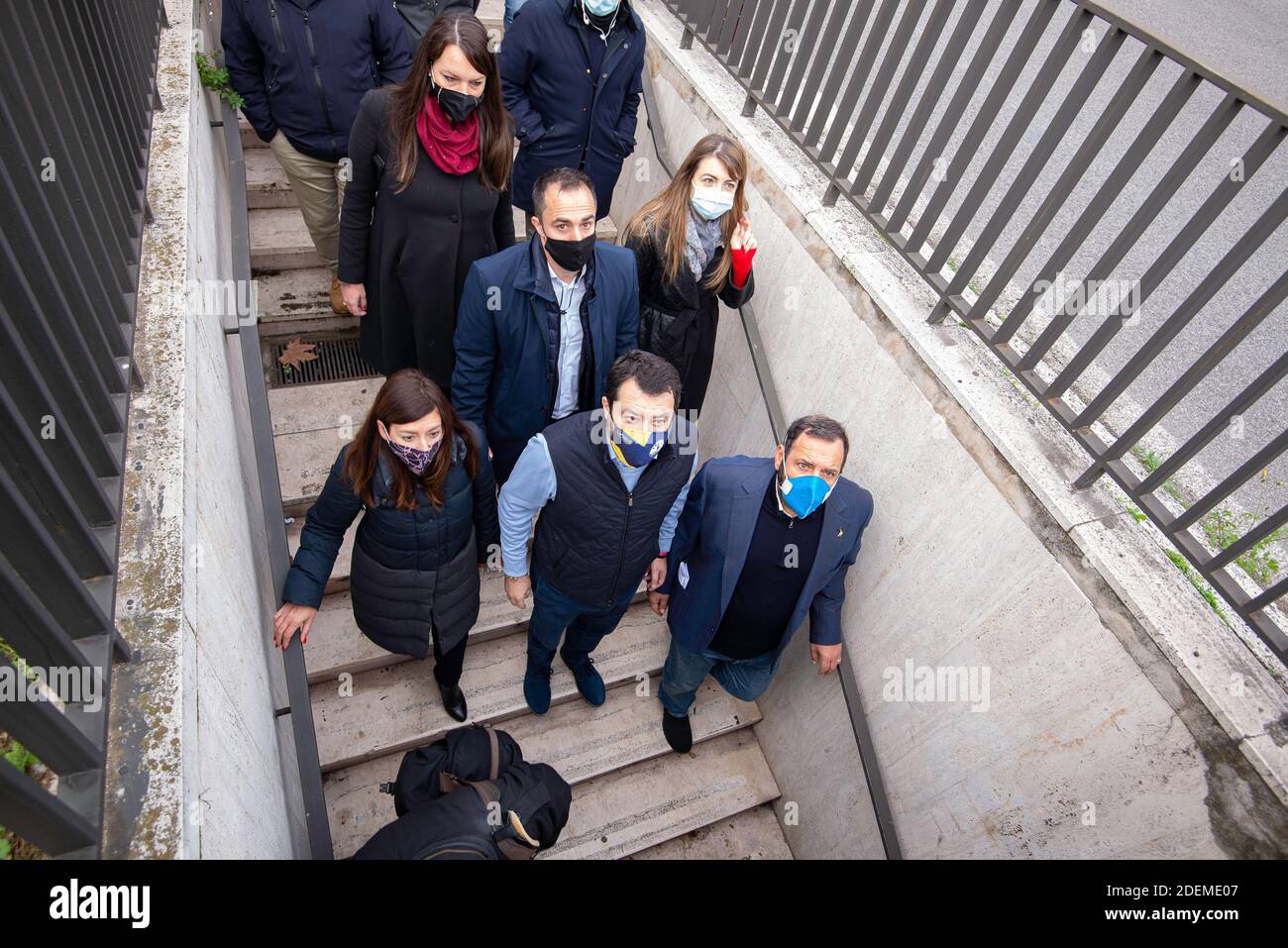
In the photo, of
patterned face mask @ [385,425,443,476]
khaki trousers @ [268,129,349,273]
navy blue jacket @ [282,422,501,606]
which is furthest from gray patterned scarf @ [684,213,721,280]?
khaki trousers @ [268,129,349,273]

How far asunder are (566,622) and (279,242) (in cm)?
295

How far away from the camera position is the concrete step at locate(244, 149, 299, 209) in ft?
15.1

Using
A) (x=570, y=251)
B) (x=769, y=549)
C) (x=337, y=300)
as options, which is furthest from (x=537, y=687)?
(x=337, y=300)

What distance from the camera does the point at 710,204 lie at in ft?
10.7

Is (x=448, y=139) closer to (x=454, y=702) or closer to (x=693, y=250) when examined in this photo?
(x=693, y=250)

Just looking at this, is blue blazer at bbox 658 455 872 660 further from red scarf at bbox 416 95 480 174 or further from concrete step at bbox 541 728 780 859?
red scarf at bbox 416 95 480 174

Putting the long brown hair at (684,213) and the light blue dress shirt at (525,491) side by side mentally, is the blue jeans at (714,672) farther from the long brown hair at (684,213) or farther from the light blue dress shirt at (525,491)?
the long brown hair at (684,213)

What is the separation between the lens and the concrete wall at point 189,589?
1.53 meters

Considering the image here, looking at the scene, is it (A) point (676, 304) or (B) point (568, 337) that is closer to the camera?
(B) point (568, 337)

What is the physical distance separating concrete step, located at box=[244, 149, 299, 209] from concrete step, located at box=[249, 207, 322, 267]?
0.06m

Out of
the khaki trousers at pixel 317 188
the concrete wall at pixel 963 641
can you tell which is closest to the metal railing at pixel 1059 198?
the concrete wall at pixel 963 641

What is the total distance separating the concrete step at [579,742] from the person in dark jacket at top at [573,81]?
3003 mm
